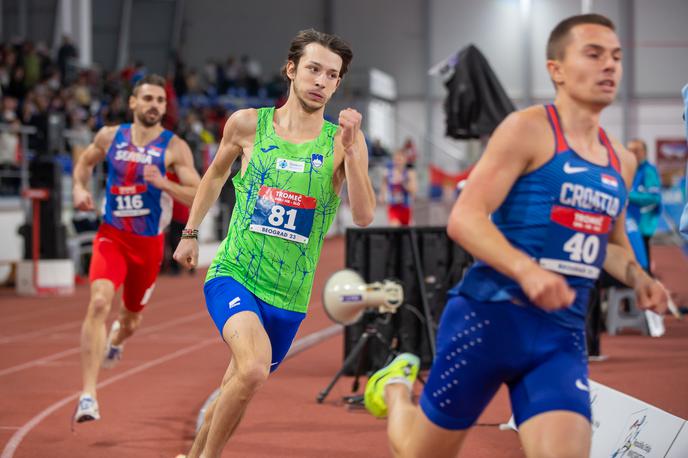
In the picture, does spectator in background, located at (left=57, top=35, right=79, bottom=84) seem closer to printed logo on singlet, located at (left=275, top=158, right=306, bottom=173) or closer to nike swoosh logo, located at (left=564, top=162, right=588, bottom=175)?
printed logo on singlet, located at (left=275, top=158, right=306, bottom=173)

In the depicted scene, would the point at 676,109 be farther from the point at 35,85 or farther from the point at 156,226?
the point at 156,226

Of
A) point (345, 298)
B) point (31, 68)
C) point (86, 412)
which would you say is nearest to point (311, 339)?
point (345, 298)

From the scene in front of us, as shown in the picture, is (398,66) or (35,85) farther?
(398,66)

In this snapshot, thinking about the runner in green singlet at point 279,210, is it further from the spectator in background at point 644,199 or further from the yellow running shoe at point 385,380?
the spectator in background at point 644,199

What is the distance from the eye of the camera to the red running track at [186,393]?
7082mm

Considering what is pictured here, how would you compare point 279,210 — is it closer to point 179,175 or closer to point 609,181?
point 609,181

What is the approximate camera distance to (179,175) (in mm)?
8188

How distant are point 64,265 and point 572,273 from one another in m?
15.6

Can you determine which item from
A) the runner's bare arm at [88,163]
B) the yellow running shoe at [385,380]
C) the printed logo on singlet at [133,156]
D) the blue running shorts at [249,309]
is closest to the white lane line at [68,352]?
the runner's bare arm at [88,163]

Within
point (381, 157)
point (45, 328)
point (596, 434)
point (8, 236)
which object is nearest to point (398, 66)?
point (381, 157)

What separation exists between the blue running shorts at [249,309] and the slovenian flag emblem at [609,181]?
2.14 metres

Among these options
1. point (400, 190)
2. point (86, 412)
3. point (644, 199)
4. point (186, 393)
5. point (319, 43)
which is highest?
point (319, 43)

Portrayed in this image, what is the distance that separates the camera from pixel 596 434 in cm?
584

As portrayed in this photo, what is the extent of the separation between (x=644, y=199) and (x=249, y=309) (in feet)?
26.8
